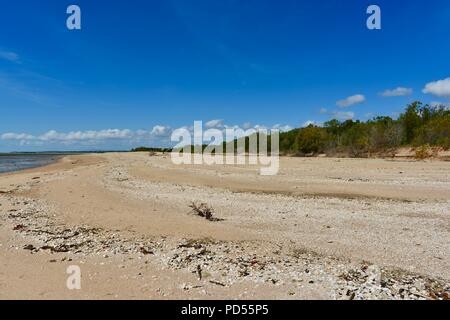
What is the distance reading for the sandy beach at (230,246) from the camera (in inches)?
258

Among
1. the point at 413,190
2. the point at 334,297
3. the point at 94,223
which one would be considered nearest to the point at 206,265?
the point at 334,297

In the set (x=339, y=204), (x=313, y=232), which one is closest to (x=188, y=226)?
(x=313, y=232)

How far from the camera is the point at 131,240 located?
31.8 feet

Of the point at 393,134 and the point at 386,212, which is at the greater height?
the point at 393,134

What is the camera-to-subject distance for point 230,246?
9109 millimetres

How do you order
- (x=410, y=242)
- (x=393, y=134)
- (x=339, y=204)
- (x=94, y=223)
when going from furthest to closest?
1. (x=393, y=134)
2. (x=339, y=204)
3. (x=94, y=223)
4. (x=410, y=242)

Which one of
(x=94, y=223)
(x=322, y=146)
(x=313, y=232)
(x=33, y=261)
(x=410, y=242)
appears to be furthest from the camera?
(x=322, y=146)

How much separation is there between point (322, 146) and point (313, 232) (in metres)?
61.6

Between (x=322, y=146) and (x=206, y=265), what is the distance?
6538 cm

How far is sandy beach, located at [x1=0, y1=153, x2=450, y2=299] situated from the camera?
6543 mm

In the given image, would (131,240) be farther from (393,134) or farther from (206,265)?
(393,134)

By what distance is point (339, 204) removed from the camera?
15.4 m

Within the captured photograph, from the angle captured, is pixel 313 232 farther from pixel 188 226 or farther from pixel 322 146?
pixel 322 146

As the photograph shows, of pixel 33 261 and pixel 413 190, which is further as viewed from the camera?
pixel 413 190
